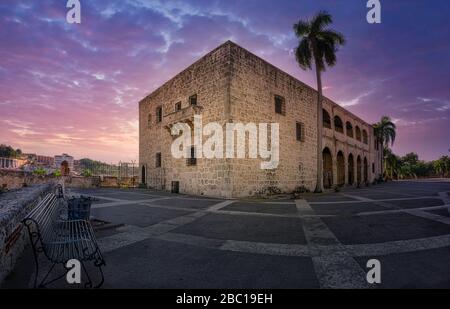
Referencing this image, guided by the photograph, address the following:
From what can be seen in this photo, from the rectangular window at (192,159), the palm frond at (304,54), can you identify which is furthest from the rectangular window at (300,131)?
the rectangular window at (192,159)

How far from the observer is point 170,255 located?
384 cm

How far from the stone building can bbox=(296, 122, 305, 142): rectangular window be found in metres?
0.07

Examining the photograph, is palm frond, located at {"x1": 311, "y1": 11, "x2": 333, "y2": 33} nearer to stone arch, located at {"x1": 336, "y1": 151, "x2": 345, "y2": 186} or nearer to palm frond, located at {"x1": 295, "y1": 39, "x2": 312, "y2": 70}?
palm frond, located at {"x1": 295, "y1": 39, "x2": 312, "y2": 70}

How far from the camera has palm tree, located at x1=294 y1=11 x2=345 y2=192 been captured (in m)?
16.3

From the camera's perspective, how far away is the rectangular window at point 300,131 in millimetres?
17906

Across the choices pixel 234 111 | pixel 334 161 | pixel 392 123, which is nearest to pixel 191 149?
pixel 234 111

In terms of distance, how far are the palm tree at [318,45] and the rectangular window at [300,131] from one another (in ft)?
4.42

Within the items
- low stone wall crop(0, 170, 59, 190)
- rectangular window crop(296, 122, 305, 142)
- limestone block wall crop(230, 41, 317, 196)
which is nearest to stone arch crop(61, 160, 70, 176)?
low stone wall crop(0, 170, 59, 190)

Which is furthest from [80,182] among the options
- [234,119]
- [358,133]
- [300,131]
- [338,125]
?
[358,133]

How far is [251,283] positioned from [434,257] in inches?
118

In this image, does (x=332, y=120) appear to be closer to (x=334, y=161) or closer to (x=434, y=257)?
(x=334, y=161)

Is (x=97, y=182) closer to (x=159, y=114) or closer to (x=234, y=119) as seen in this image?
(x=159, y=114)

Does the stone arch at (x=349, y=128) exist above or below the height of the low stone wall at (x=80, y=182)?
above

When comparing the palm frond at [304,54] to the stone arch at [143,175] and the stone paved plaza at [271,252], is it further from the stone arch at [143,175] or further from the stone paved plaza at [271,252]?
the stone arch at [143,175]
